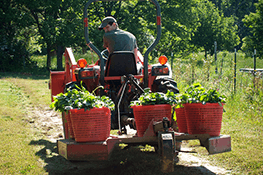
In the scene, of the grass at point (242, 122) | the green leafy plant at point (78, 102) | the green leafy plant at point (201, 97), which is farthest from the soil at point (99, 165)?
the green leafy plant at point (78, 102)

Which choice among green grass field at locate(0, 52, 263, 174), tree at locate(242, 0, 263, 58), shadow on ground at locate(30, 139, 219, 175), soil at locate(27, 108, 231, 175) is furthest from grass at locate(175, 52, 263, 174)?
tree at locate(242, 0, 263, 58)

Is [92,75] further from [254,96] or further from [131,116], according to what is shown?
[254,96]

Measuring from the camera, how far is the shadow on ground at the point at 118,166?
15.0 ft

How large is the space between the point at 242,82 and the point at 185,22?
15.5 meters

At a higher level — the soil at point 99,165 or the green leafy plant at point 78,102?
the green leafy plant at point 78,102

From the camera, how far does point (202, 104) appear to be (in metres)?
3.93

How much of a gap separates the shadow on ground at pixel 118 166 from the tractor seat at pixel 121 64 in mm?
1297

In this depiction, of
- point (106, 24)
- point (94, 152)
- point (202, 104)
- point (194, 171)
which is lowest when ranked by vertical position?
point (194, 171)

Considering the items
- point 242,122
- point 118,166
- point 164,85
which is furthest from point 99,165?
point 242,122

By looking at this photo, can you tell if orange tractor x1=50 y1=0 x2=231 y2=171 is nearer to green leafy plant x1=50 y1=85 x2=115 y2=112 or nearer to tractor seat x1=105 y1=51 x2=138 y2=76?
tractor seat x1=105 y1=51 x2=138 y2=76

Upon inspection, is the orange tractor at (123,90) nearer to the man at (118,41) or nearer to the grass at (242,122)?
the man at (118,41)

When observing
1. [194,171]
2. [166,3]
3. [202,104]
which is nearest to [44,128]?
[194,171]

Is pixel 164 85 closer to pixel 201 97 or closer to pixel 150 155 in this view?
pixel 150 155

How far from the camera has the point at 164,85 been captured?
5.68m
